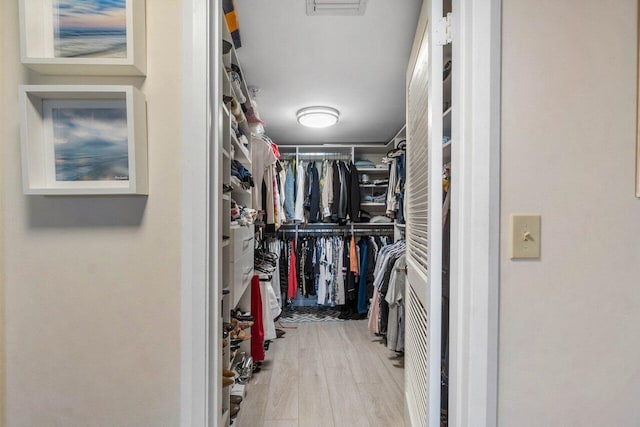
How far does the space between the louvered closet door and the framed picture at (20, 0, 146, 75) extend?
2.95 feet

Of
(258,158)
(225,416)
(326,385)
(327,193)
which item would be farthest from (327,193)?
(225,416)

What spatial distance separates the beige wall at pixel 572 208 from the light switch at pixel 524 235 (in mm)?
21

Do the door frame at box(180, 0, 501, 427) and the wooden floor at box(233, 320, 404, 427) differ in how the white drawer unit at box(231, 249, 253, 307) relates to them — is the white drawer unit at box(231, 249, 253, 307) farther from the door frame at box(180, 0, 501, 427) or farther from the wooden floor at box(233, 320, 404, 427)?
the wooden floor at box(233, 320, 404, 427)

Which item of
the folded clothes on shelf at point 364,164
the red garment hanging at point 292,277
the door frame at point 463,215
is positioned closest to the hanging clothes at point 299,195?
the red garment hanging at point 292,277

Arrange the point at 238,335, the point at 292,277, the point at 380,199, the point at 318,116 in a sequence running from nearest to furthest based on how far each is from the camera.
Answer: the point at 238,335 → the point at 318,116 → the point at 292,277 → the point at 380,199

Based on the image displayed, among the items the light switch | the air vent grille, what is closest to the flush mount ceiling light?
the air vent grille

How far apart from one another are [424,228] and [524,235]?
0.51 meters

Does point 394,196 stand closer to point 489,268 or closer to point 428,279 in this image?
point 428,279

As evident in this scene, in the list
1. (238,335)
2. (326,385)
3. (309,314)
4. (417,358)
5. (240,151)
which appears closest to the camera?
(417,358)

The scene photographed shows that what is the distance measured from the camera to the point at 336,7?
1.40 metres

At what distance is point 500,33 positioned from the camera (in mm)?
755

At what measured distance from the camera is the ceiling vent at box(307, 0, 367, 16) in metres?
1.36

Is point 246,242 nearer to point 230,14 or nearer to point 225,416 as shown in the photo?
point 225,416

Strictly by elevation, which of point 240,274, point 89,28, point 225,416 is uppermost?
point 89,28
